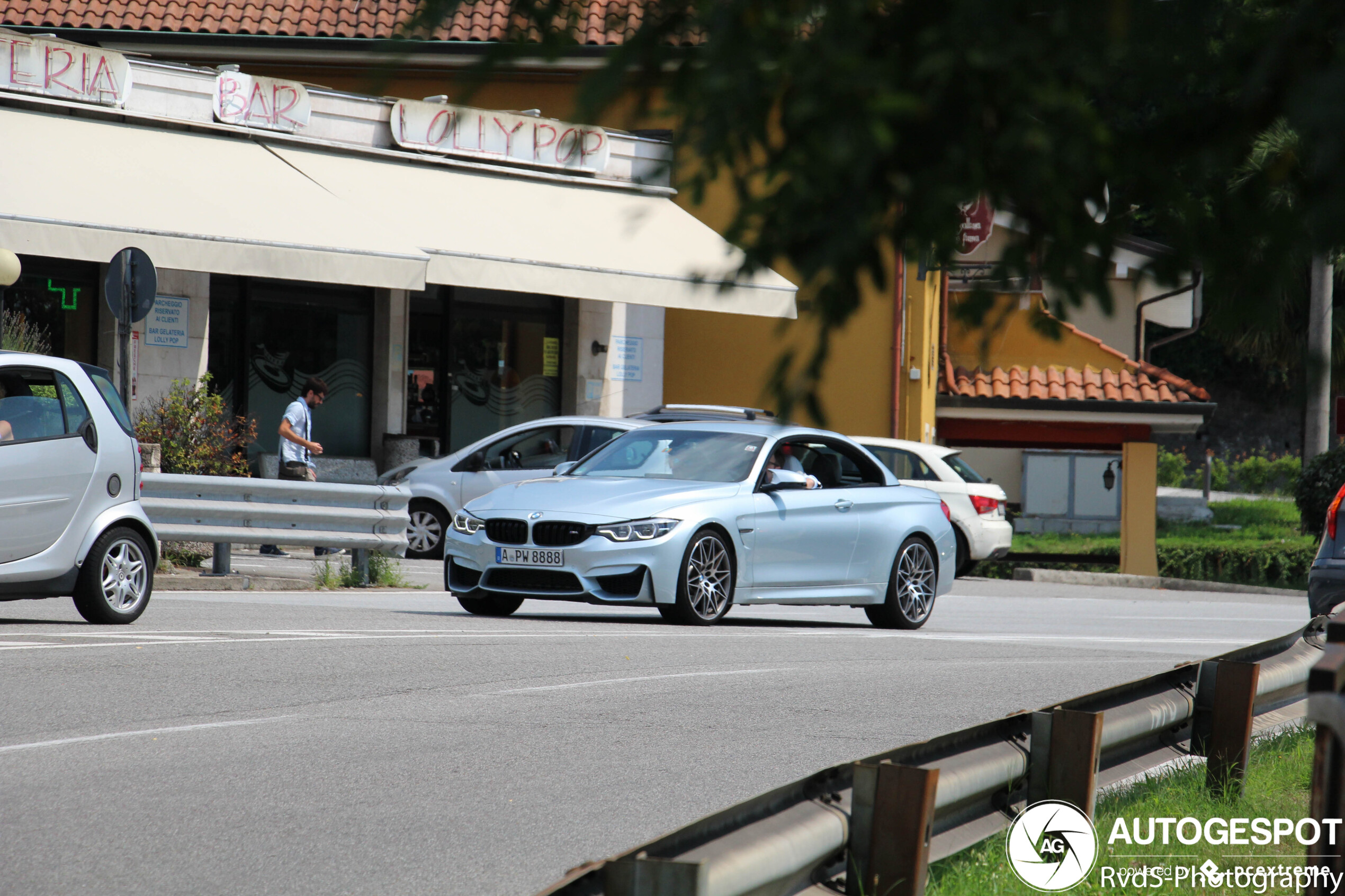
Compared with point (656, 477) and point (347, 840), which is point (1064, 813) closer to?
point (347, 840)

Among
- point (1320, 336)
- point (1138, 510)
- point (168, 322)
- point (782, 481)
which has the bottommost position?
point (1138, 510)

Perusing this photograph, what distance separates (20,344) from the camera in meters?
19.0

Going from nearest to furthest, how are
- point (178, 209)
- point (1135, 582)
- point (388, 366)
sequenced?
point (178, 209), point (388, 366), point (1135, 582)

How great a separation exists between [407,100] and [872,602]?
11.5 meters

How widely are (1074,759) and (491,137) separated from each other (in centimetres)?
2058

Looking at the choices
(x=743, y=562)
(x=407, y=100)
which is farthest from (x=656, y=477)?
(x=407, y=100)

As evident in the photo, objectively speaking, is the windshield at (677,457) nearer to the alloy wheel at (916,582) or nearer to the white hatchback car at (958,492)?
the alloy wheel at (916,582)

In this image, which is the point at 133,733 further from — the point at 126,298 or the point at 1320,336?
the point at 126,298

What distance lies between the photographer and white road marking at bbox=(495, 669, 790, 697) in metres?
9.31

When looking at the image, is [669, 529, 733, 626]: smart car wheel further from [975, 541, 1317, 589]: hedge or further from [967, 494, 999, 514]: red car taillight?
[975, 541, 1317, 589]: hedge

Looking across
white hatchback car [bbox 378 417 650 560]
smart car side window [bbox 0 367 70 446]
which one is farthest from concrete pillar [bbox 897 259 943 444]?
smart car side window [bbox 0 367 70 446]

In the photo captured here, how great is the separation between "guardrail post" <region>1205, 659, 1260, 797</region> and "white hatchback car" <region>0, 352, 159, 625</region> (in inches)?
294

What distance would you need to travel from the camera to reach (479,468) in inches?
803

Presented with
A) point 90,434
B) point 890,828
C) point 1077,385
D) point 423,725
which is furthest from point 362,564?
point 1077,385
